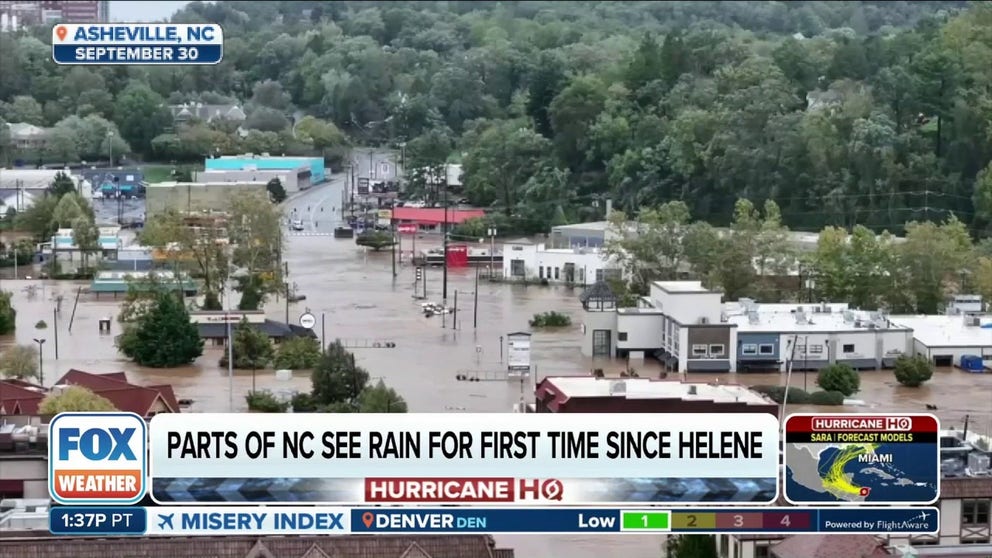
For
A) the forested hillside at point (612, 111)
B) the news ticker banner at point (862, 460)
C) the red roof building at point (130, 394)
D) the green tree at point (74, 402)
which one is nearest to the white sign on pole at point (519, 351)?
the red roof building at point (130, 394)

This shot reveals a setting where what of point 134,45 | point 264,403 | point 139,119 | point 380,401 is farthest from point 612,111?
point 134,45

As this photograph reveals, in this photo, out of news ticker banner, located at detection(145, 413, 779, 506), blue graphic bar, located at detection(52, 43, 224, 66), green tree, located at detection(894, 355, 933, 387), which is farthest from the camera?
green tree, located at detection(894, 355, 933, 387)

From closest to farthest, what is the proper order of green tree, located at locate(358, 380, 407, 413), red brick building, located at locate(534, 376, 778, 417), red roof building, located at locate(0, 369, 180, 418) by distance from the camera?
red brick building, located at locate(534, 376, 778, 417)
red roof building, located at locate(0, 369, 180, 418)
green tree, located at locate(358, 380, 407, 413)

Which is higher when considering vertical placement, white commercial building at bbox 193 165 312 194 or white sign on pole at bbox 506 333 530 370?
white commercial building at bbox 193 165 312 194

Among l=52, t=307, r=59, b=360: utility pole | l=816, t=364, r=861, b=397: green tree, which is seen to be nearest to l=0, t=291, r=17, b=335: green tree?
l=52, t=307, r=59, b=360: utility pole

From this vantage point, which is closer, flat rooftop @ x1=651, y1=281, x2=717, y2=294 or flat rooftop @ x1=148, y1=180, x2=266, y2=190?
flat rooftop @ x1=651, y1=281, x2=717, y2=294

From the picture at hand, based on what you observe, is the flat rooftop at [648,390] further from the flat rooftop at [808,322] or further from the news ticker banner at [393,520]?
the news ticker banner at [393,520]

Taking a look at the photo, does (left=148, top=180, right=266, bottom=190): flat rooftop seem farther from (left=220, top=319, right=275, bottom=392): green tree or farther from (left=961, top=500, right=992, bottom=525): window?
(left=961, top=500, right=992, bottom=525): window

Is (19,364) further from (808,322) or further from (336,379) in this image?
(808,322)

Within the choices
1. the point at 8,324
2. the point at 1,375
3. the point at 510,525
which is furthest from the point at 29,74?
the point at 510,525
